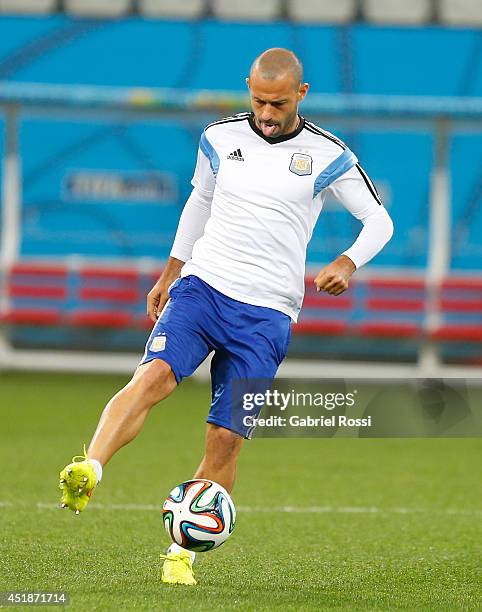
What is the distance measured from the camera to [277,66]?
5.58 m

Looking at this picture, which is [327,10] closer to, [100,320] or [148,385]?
[100,320]

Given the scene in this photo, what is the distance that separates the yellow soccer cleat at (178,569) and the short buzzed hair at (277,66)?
1.89 meters

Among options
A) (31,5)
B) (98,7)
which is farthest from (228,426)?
(98,7)

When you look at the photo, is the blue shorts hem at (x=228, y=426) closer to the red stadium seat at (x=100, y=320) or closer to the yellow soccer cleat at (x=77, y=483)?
the yellow soccer cleat at (x=77, y=483)

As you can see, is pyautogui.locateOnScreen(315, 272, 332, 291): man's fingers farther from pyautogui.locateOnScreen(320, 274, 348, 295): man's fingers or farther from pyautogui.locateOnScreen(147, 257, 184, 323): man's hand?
pyautogui.locateOnScreen(147, 257, 184, 323): man's hand

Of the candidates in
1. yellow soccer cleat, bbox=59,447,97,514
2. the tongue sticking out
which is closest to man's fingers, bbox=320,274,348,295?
the tongue sticking out

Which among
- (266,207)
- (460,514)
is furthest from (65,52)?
(266,207)

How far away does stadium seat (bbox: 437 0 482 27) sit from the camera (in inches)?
895

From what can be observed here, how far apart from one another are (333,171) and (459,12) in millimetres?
17674

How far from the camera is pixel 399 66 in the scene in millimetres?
24469

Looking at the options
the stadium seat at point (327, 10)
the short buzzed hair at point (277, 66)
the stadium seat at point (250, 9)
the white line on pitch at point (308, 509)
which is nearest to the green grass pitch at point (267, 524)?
the white line on pitch at point (308, 509)

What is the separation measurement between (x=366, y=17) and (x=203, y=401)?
9818 mm

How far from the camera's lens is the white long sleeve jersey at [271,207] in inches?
227

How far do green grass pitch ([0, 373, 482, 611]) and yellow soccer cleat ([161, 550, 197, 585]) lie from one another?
97mm
